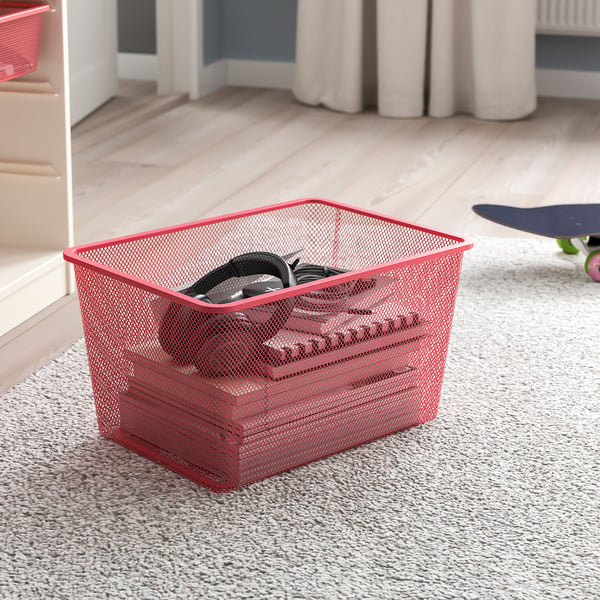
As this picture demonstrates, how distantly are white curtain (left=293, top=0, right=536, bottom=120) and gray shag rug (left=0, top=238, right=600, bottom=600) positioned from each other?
2021mm

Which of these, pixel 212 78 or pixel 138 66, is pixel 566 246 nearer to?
pixel 212 78

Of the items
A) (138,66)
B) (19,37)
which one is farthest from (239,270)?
(138,66)

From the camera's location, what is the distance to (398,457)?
4.07 feet

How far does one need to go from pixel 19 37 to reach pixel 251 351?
72 cm

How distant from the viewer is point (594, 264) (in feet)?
6.14

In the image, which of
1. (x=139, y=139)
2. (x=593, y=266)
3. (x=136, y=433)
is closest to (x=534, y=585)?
(x=136, y=433)

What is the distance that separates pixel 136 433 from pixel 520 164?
1.82 m

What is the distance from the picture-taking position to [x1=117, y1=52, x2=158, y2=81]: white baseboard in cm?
385

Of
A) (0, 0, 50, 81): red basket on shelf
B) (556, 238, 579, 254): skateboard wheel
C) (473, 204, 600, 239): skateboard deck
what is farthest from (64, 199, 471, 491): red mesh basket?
(556, 238, 579, 254): skateboard wheel

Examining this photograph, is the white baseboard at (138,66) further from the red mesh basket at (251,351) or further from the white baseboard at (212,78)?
the red mesh basket at (251,351)

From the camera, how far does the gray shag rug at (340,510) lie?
984mm

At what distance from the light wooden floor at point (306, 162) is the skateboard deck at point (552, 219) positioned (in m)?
0.19

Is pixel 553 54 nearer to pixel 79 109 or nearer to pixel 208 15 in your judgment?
pixel 208 15

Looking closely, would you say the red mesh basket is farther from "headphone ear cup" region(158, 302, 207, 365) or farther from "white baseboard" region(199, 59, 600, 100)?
"white baseboard" region(199, 59, 600, 100)
